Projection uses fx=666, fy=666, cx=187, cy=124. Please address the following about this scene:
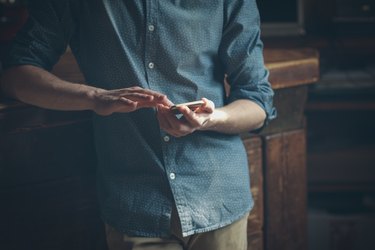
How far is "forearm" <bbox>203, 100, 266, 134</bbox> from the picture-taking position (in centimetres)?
148

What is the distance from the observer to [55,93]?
4.76ft

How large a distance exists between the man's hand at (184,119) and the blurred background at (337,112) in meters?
1.08

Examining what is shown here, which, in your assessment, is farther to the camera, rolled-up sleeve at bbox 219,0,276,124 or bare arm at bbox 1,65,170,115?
rolled-up sleeve at bbox 219,0,276,124

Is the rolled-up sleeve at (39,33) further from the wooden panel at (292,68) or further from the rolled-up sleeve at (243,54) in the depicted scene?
the wooden panel at (292,68)

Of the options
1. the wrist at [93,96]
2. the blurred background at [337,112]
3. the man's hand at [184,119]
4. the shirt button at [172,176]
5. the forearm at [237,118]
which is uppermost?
the wrist at [93,96]

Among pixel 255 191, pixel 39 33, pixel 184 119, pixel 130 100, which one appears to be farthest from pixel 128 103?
pixel 255 191

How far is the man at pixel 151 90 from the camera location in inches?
57.1

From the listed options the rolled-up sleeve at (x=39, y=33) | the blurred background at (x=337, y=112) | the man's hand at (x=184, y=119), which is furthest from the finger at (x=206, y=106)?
the blurred background at (x=337, y=112)

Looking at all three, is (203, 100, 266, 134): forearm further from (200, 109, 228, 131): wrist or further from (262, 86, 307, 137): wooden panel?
(262, 86, 307, 137): wooden panel

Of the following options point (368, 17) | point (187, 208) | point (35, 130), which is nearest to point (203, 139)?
point (187, 208)

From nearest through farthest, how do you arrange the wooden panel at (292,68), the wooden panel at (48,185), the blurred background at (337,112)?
the wooden panel at (48,185)
the wooden panel at (292,68)
the blurred background at (337,112)

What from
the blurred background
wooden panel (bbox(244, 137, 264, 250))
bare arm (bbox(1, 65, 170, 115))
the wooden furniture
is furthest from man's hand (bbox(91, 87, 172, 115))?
the blurred background

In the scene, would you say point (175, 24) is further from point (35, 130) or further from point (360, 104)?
point (360, 104)

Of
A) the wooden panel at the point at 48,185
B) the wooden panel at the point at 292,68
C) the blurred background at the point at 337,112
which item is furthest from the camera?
the blurred background at the point at 337,112
